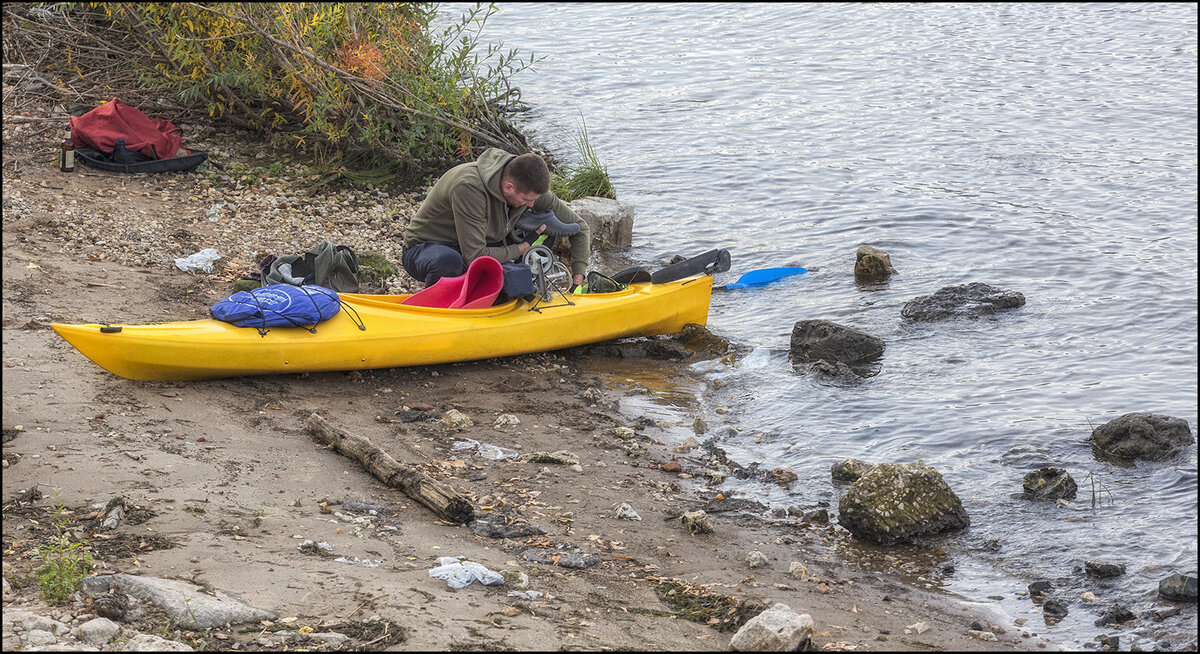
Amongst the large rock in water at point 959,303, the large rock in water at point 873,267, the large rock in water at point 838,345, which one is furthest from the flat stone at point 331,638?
the large rock in water at point 873,267

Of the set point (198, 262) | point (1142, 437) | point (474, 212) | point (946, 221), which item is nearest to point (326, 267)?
point (474, 212)

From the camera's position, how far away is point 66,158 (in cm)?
781

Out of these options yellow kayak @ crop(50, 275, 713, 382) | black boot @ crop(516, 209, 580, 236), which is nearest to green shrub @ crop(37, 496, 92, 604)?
yellow kayak @ crop(50, 275, 713, 382)

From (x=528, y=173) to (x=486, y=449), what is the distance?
172cm

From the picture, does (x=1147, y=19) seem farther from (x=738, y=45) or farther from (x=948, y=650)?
(x=948, y=650)

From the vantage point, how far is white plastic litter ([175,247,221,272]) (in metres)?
6.75

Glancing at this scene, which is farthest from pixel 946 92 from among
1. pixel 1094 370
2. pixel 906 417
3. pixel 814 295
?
pixel 906 417

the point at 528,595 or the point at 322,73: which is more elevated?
the point at 322,73

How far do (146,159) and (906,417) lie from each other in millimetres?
6434

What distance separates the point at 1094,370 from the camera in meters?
6.34

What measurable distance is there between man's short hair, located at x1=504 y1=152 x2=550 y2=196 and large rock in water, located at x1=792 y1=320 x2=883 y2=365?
2246 millimetres

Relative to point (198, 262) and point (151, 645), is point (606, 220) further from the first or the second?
point (151, 645)

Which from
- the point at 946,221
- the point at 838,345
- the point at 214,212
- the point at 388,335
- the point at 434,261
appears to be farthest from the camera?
the point at 946,221

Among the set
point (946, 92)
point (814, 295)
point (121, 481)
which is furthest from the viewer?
point (946, 92)
